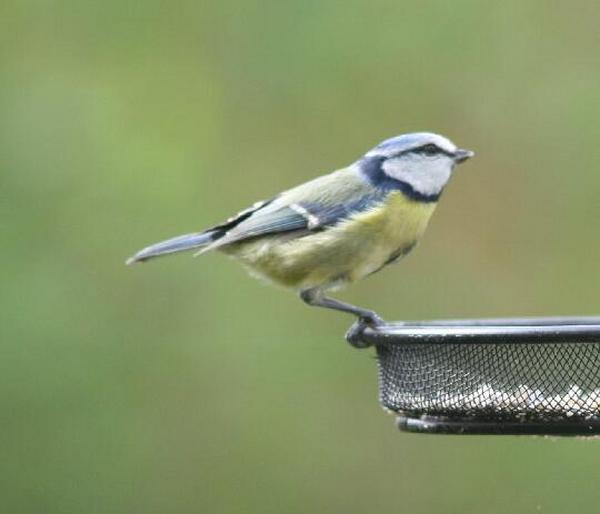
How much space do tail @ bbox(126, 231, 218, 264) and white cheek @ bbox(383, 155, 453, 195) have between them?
49 centimetres

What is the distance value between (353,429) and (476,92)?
1427 mm

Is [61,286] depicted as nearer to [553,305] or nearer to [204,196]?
[204,196]

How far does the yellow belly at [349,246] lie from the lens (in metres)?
3.52

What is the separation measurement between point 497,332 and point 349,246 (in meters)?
1.00

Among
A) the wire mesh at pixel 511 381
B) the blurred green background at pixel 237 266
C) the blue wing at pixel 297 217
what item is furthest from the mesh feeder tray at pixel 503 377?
the blurred green background at pixel 237 266

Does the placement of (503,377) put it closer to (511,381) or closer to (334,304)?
(511,381)

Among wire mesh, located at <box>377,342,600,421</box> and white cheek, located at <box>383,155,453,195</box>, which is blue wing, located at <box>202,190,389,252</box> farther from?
wire mesh, located at <box>377,342,600,421</box>

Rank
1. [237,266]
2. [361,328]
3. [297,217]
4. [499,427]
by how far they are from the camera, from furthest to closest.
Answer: [237,266] < [297,217] < [361,328] < [499,427]

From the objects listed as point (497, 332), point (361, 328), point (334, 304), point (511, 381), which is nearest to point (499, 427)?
point (511, 381)

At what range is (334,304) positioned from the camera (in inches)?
138

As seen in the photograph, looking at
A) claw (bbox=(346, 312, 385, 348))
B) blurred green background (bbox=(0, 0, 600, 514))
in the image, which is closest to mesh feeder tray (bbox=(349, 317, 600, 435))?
claw (bbox=(346, 312, 385, 348))

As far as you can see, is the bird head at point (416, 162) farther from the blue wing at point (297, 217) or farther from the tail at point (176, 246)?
the tail at point (176, 246)

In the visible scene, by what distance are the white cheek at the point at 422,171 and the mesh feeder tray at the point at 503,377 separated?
0.68 m

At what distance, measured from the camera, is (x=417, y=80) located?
574 cm
